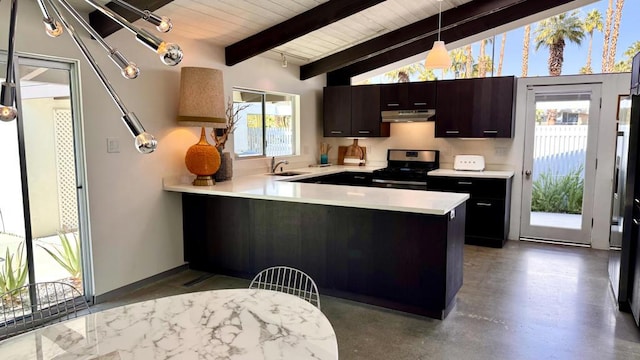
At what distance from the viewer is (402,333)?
2848mm

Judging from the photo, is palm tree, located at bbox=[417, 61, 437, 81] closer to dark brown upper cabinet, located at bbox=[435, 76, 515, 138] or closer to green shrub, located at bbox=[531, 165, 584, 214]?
dark brown upper cabinet, located at bbox=[435, 76, 515, 138]

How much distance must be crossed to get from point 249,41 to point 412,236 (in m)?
2.68

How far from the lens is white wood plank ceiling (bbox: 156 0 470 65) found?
351cm

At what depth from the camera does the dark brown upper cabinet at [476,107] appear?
5055mm

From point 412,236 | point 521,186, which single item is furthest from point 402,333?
point 521,186

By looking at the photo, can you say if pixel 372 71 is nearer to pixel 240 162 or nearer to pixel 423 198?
pixel 240 162

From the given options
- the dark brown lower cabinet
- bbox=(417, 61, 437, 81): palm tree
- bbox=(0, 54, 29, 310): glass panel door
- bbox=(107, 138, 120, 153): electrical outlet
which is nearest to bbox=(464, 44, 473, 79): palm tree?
bbox=(417, 61, 437, 81): palm tree

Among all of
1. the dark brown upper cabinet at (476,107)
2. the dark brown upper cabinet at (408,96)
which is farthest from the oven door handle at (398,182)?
the dark brown upper cabinet at (408,96)

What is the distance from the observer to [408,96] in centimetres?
560

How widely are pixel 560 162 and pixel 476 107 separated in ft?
4.10

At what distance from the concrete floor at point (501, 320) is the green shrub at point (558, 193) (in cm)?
A: 112

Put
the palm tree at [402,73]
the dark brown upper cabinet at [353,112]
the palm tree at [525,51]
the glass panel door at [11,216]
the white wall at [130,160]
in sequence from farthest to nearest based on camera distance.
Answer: the palm tree at [402,73] < the dark brown upper cabinet at [353,112] < the palm tree at [525,51] < the white wall at [130,160] < the glass panel door at [11,216]

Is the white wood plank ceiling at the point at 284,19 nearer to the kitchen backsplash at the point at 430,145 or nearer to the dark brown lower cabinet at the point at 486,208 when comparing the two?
the kitchen backsplash at the point at 430,145

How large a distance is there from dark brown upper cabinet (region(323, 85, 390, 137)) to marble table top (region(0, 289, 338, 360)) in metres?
4.53
